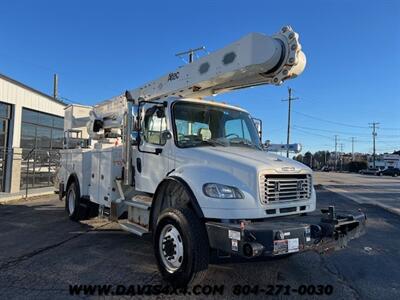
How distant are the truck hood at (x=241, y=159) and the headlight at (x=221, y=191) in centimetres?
35

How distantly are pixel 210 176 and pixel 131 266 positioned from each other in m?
2.20

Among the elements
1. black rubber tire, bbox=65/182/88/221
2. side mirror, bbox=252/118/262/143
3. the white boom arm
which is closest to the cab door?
the white boom arm

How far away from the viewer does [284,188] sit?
217 inches

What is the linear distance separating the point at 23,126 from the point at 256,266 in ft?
51.8

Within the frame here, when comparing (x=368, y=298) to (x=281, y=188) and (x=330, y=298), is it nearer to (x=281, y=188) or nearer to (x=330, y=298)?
(x=330, y=298)

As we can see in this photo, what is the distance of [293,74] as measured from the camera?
6.29m

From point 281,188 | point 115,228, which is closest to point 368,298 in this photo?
point 281,188

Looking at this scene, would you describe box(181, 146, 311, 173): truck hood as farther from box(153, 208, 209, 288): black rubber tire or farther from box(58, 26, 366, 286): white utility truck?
box(153, 208, 209, 288): black rubber tire

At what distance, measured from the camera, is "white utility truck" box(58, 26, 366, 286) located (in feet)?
16.4

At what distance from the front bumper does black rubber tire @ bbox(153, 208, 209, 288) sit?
15 cm

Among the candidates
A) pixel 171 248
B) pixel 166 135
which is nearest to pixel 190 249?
pixel 171 248

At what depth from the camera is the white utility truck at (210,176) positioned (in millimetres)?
4992

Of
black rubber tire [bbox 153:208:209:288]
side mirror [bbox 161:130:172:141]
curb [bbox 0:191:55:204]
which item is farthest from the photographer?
curb [bbox 0:191:55:204]

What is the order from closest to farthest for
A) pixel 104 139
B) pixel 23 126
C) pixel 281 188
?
pixel 281 188 < pixel 104 139 < pixel 23 126
